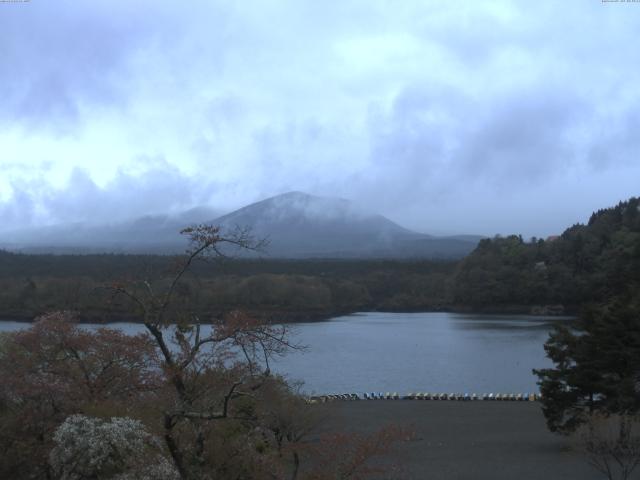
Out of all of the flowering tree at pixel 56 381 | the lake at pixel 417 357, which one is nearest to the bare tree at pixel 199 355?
the flowering tree at pixel 56 381

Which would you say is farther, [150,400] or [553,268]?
[553,268]

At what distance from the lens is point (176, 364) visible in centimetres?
497

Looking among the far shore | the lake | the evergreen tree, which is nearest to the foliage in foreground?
the evergreen tree

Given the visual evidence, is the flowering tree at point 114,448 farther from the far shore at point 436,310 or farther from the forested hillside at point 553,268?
the forested hillside at point 553,268

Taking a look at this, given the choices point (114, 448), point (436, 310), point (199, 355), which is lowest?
point (436, 310)

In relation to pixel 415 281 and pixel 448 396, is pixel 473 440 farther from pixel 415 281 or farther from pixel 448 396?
pixel 415 281

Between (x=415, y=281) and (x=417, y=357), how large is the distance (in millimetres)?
34917

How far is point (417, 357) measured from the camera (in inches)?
1188

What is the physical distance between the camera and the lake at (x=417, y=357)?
2334 cm

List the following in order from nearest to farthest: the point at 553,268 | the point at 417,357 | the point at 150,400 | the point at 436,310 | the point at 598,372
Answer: the point at 150,400
the point at 598,372
the point at 417,357
the point at 553,268
the point at 436,310

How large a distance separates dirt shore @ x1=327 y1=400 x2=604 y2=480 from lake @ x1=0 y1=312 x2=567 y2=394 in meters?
3.40

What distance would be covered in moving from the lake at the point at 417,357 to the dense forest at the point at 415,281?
16.4 feet

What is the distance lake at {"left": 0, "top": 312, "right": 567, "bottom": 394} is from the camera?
2334 cm

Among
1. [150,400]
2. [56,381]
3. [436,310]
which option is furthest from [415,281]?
[150,400]
